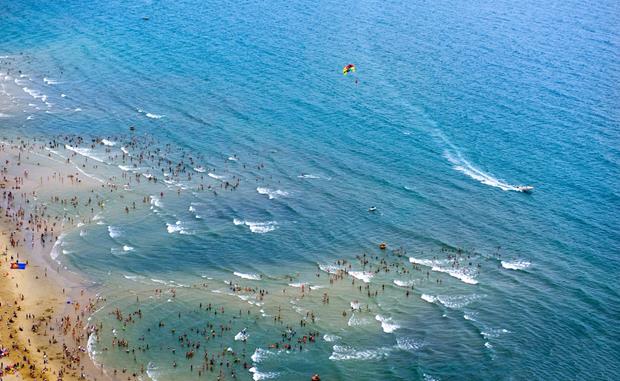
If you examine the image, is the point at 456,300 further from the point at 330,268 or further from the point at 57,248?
the point at 57,248

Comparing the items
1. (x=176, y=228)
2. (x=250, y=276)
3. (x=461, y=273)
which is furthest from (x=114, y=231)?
(x=461, y=273)

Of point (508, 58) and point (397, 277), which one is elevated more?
point (508, 58)

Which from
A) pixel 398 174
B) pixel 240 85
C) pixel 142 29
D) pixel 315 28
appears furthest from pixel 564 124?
pixel 142 29

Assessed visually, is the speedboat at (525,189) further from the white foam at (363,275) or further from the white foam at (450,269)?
the white foam at (363,275)

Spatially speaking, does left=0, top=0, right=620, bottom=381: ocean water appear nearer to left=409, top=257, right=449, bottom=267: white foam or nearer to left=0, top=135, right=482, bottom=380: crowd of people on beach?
left=409, top=257, right=449, bottom=267: white foam

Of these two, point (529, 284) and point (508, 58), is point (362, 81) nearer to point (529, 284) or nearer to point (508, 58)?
point (508, 58)
